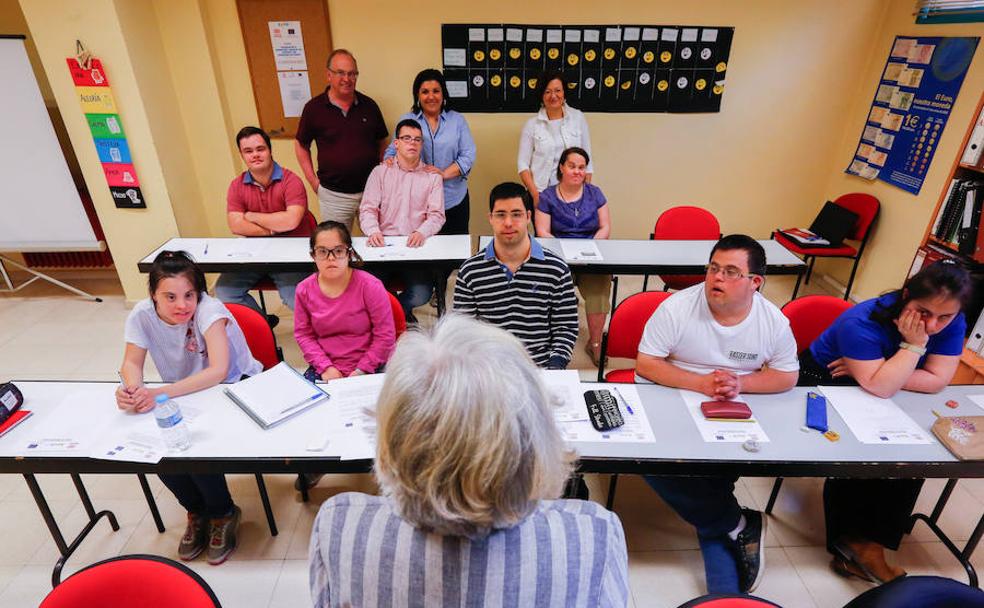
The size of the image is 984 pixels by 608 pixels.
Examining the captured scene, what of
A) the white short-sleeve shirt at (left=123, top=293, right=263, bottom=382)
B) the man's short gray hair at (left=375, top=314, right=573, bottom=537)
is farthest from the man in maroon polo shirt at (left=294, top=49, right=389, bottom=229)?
the man's short gray hair at (left=375, top=314, right=573, bottom=537)

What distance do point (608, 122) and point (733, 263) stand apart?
9.24 feet

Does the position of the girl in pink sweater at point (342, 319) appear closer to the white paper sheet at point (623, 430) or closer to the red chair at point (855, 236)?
the white paper sheet at point (623, 430)

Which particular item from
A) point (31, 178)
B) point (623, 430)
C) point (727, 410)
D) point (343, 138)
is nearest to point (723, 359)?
point (727, 410)

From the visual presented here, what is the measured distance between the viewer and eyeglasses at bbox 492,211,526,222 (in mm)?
2197

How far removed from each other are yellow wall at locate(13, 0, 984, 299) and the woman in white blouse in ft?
1.45

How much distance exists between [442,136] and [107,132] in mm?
2259

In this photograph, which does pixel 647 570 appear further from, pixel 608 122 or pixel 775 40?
pixel 775 40

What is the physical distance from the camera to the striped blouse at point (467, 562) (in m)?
0.76

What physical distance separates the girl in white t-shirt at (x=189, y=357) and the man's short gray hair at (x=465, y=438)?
56.7 inches

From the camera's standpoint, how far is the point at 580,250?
324 cm

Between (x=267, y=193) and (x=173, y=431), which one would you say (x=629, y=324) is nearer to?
(x=173, y=431)

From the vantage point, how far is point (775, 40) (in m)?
4.11

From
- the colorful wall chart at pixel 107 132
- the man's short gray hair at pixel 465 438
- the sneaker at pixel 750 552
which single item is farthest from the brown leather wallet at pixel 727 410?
the colorful wall chart at pixel 107 132

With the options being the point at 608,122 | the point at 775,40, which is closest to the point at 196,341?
the point at 608,122
